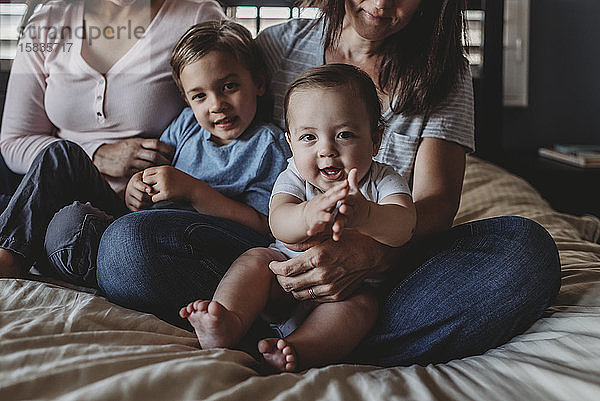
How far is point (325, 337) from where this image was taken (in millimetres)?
959

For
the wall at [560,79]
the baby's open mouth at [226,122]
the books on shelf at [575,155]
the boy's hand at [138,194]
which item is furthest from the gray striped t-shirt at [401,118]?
the wall at [560,79]

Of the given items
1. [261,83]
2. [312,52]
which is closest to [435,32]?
[312,52]

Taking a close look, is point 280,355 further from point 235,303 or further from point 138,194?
point 138,194

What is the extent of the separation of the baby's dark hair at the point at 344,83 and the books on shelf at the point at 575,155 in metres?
1.80

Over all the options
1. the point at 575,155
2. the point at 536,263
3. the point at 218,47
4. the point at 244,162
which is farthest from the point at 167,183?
the point at 575,155

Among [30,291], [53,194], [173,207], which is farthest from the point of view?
[173,207]

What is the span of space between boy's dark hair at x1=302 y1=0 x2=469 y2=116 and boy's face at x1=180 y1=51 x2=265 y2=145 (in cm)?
23

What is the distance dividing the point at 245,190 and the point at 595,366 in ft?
2.42

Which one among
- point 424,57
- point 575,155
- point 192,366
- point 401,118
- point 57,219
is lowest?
point 575,155

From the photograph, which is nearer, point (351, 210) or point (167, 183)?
point (351, 210)

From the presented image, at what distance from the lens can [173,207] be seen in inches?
53.1

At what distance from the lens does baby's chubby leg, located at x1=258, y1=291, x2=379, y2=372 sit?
2.98 feet

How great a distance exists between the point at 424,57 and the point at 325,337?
61 centimetres

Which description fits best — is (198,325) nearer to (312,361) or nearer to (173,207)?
(312,361)
